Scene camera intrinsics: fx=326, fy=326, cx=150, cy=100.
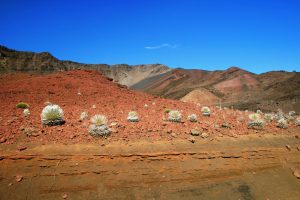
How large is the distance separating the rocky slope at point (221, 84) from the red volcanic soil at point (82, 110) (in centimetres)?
2131

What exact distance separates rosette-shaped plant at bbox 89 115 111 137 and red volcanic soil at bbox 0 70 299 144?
7.4 inches

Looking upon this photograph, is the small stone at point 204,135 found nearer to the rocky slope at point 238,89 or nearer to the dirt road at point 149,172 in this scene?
the dirt road at point 149,172

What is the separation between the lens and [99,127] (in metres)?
10.3

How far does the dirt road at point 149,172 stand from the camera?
8.30 meters

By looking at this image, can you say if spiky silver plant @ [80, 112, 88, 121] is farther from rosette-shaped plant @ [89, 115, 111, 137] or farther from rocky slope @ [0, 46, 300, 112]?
rocky slope @ [0, 46, 300, 112]

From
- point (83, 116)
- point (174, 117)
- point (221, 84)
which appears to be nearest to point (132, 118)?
point (83, 116)

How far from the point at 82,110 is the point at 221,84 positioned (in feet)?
172

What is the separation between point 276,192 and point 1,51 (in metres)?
47.5

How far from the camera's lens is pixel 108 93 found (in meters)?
16.5

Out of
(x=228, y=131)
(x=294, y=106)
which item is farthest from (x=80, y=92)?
(x=294, y=106)

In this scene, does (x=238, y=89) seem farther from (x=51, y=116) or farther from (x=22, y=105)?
Answer: (x=51, y=116)

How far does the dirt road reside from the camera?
8.30 meters

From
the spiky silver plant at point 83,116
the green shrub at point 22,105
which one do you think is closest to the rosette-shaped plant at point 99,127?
the spiky silver plant at point 83,116

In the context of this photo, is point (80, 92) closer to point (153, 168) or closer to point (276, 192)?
point (153, 168)
